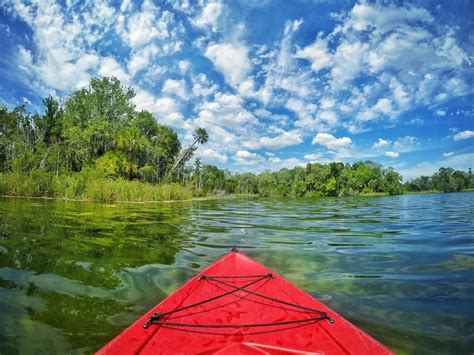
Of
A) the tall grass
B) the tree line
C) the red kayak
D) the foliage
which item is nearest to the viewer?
the red kayak

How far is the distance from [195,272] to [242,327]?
212 cm

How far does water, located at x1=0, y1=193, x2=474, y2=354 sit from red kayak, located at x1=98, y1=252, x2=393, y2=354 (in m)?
0.55

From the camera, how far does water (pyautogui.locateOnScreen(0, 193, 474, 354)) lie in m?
2.24

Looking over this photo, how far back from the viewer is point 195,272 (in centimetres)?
388

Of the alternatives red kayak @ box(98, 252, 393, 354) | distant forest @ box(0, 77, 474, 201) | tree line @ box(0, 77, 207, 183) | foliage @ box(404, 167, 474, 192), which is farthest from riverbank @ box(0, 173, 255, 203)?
foliage @ box(404, 167, 474, 192)

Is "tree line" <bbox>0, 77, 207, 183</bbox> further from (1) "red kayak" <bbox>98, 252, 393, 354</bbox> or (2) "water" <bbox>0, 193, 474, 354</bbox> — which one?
(1) "red kayak" <bbox>98, 252, 393, 354</bbox>

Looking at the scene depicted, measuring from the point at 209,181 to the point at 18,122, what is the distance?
35259 millimetres

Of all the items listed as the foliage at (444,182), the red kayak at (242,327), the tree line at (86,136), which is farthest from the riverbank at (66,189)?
the foliage at (444,182)

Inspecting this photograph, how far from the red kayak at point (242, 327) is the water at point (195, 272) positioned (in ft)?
1.81

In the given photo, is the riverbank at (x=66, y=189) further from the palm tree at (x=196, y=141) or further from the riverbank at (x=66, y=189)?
the palm tree at (x=196, y=141)

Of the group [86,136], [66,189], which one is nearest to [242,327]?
[66,189]

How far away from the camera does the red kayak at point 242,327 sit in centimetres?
164

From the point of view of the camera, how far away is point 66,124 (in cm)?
3055

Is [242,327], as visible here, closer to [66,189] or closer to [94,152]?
[66,189]
